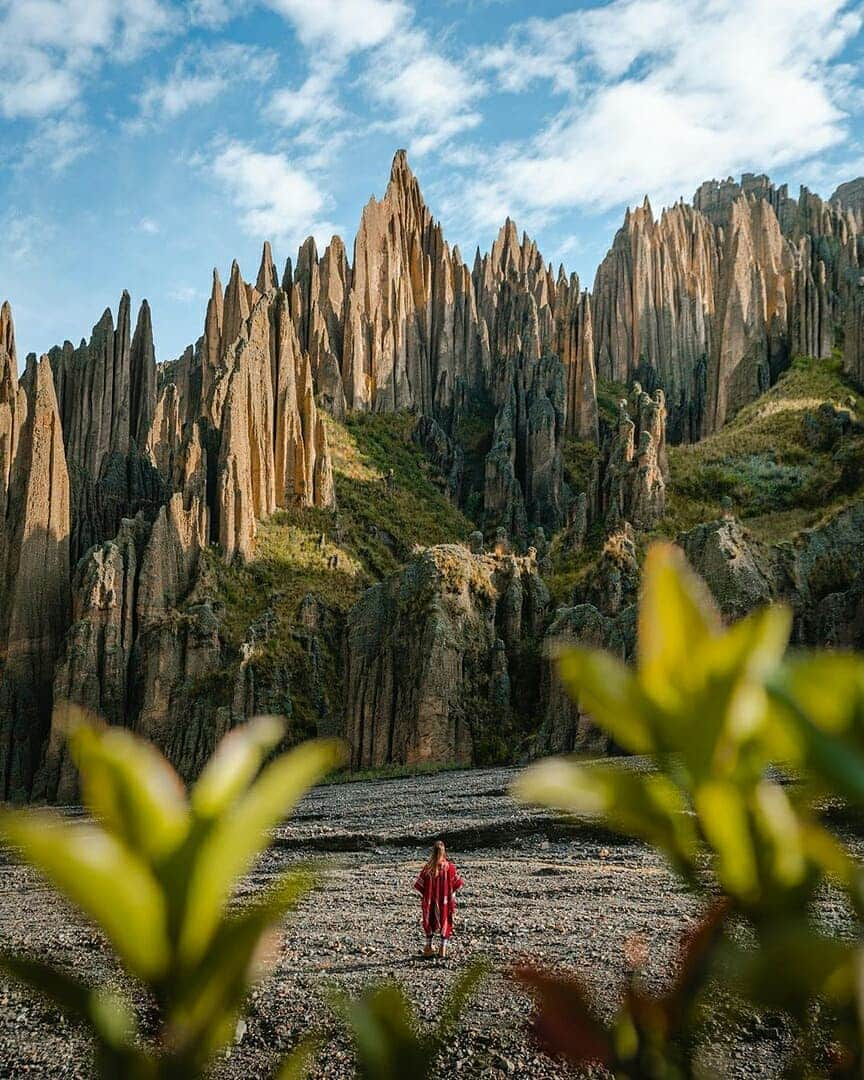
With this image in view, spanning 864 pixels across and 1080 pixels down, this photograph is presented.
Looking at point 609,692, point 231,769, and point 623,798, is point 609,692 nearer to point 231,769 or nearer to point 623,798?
point 623,798

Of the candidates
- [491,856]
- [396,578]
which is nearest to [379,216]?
[396,578]

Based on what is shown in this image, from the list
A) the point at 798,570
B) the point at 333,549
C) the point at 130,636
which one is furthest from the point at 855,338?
the point at 130,636

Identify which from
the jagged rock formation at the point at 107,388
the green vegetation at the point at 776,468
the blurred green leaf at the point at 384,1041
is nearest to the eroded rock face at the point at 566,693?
the green vegetation at the point at 776,468

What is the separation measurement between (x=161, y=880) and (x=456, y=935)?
1356cm

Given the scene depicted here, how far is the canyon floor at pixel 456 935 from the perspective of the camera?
877 centimetres

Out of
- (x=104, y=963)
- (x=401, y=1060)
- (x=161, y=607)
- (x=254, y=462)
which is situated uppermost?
(x=254, y=462)

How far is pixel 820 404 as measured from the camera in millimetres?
57000

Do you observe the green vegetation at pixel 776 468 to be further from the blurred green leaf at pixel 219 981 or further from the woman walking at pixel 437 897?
the blurred green leaf at pixel 219 981

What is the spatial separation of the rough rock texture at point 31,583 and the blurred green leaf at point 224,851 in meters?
50.7

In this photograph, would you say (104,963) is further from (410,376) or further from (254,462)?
(410,376)

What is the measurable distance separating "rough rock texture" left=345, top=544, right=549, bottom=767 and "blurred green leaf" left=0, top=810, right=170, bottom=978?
3809cm

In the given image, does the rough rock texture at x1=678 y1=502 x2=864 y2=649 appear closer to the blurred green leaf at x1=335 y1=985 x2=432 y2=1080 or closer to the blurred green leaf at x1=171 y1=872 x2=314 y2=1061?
the blurred green leaf at x1=335 y1=985 x2=432 y2=1080

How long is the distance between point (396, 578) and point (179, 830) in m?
42.8

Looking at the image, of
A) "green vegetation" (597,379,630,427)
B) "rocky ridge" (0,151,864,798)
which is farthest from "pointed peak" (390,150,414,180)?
"green vegetation" (597,379,630,427)
